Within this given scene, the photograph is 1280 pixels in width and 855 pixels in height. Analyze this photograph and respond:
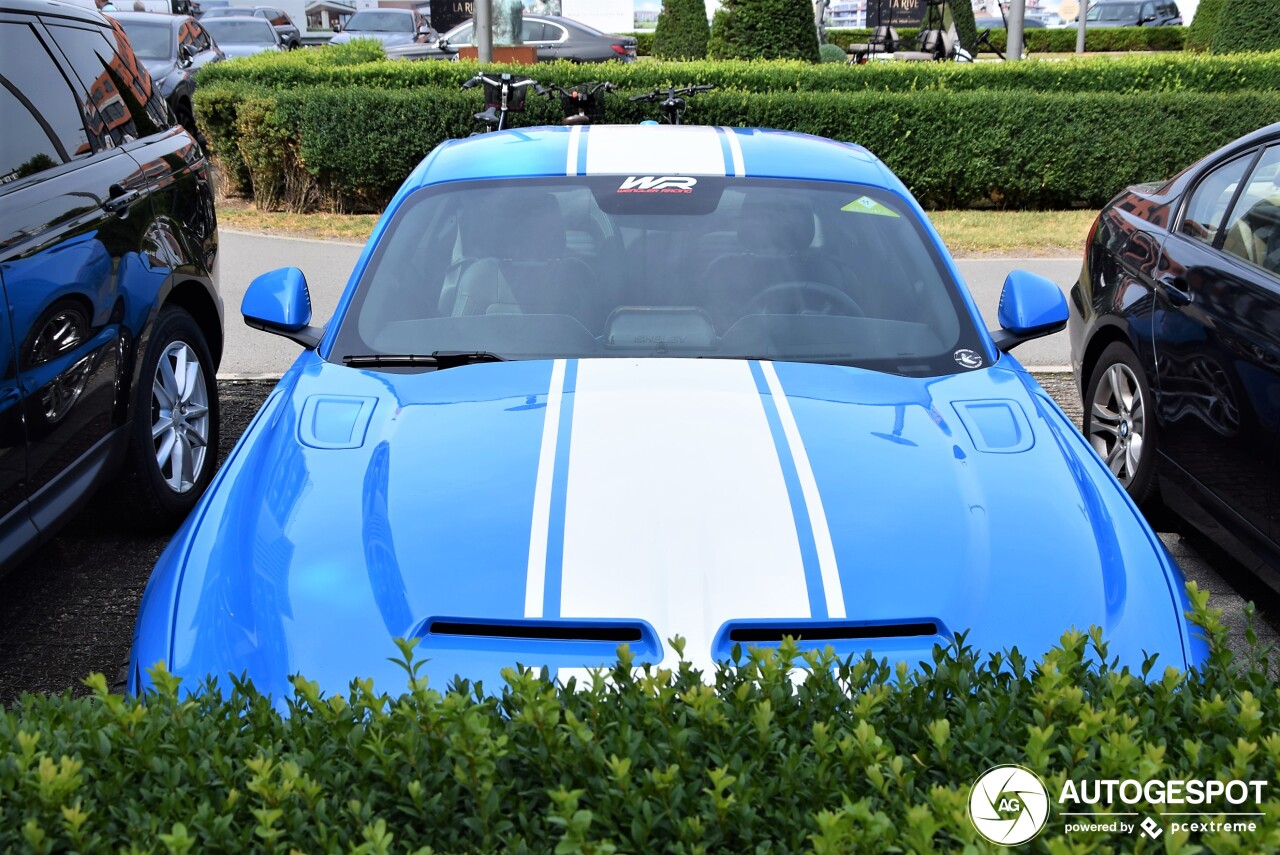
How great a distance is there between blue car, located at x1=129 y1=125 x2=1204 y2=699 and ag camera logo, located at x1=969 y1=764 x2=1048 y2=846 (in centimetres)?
60

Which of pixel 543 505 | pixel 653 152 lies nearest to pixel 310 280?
pixel 653 152

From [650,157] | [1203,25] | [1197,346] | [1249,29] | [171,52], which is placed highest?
[650,157]

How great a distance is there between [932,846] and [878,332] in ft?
7.16

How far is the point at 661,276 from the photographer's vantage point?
3.73 m

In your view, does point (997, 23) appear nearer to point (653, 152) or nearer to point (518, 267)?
point (653, 152)

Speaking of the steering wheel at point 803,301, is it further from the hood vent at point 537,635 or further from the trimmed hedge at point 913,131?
the trimmed hedge at point 913,131

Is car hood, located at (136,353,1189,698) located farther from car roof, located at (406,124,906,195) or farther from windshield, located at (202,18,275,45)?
windshield, located at (202,18,275,45)

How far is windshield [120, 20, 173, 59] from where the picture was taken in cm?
1852

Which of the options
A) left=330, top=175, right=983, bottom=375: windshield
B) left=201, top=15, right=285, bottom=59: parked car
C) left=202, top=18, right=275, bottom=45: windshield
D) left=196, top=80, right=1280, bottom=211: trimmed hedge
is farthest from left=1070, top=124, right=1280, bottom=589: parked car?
left=202, top=18, right=275, bottom=45: windshield

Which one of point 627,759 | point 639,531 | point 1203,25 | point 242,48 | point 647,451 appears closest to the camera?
point 627,759

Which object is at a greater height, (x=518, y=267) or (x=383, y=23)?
(x=518, y=267)

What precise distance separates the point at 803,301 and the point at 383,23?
3463 cm

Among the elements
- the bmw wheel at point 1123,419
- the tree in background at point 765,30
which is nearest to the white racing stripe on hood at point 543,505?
the bmw wheel at point 1123,419

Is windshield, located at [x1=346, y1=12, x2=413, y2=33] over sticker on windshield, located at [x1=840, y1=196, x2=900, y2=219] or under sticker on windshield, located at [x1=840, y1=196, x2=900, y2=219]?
under
